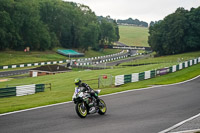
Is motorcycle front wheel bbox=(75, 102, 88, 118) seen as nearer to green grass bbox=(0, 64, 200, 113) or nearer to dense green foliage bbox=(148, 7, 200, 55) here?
green grass bbox=(0, 64, 200, 113)

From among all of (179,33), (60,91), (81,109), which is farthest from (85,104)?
(179,33)

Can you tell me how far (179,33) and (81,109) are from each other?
8662 cm

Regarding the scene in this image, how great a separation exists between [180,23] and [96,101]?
287ft

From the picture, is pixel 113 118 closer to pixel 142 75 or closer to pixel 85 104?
pixel 85 104

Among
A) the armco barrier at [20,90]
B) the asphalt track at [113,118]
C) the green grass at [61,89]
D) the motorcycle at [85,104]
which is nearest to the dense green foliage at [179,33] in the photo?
the green grass at [61,89]

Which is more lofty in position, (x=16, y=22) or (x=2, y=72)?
(x=16, y=22)

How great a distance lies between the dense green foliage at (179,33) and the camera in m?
95.8

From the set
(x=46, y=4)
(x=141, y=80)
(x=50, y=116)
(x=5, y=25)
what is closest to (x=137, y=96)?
(x=50, y=116)

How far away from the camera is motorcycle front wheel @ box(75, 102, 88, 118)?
527 inches

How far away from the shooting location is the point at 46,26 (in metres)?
107

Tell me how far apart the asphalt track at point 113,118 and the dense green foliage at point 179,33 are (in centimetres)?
7967

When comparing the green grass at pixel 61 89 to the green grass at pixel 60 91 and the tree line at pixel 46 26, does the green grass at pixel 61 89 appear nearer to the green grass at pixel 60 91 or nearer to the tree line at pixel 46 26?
the green grass at pixel 60 91

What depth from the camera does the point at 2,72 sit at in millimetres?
61312

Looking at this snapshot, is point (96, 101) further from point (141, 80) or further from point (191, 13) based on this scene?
point (191, 13)
